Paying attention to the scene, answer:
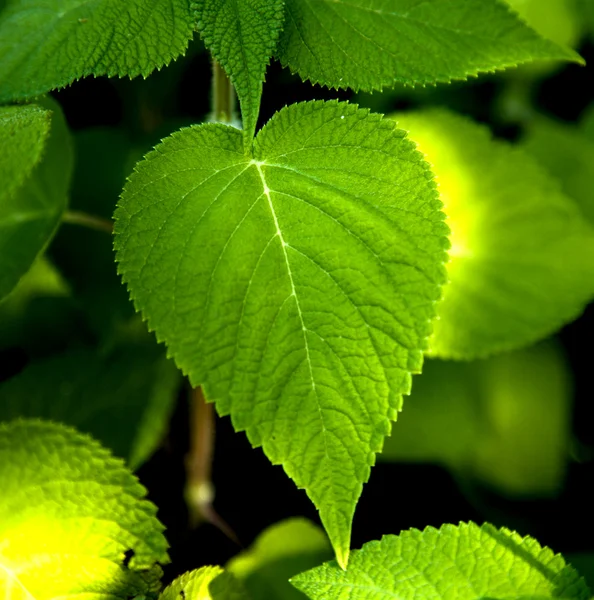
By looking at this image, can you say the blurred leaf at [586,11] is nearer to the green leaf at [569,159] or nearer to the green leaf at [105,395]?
the green leaf at [569,159]

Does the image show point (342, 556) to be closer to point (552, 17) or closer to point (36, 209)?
point (36, 209)

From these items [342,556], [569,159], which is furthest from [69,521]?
[569,159]

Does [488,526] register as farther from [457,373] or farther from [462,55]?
[457,373]

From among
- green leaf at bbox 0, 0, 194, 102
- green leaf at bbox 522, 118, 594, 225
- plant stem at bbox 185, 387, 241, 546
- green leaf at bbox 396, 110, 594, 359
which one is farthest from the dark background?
green leaf at bbox 0, 0, 194, 102

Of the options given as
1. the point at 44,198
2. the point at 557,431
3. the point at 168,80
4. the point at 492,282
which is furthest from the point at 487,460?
the point at 168,80

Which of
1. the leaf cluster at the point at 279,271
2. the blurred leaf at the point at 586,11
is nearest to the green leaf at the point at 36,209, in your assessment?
the leaf cluster at the point at 279,271
